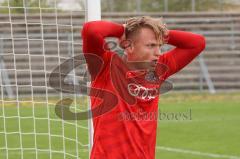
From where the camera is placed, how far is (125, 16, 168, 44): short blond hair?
11.9 feet

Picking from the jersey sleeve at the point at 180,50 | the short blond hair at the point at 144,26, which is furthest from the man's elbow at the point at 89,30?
the jersey sleeve at the point at 180,50

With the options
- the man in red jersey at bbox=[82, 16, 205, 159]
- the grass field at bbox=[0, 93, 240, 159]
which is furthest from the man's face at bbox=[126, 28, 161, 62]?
the grass field at bbox=[0, 93, 240, 159]

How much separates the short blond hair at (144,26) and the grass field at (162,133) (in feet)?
8.19

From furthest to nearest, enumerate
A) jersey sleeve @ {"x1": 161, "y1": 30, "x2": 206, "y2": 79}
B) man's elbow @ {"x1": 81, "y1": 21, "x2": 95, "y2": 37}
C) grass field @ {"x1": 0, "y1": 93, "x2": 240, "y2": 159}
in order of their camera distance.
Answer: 1. grass field @ {"x1": 0, "y1": 93, "x2": 240, "y2": 159}
2. jersey sleeve @ {"x1": 161, "y1": 30, "x2": 206, "y2": 79}
3. man's elbow @ {"x1": 81, "y1": 21, "x2": 95, "y2": 37}

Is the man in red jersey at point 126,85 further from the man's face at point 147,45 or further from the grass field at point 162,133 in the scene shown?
the grass field at point 162,133

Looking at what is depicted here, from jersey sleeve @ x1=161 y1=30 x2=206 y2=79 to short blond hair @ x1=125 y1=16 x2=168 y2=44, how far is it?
26cm

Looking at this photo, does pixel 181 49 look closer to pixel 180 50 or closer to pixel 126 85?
pixel 180 50

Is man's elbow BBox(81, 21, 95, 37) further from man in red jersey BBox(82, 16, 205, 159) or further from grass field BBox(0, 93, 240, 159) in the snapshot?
→ grass field BBox(0, 93, 240, 159)

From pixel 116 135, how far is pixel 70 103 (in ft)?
7.27

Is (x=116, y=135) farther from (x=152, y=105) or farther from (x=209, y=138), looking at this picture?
(x=209, y=138)

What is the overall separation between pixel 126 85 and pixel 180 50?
44 cm

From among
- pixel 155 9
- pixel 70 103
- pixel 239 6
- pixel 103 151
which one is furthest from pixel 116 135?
pixel 239 6

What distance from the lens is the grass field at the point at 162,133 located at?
7.50 m

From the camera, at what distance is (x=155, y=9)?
760 inches
